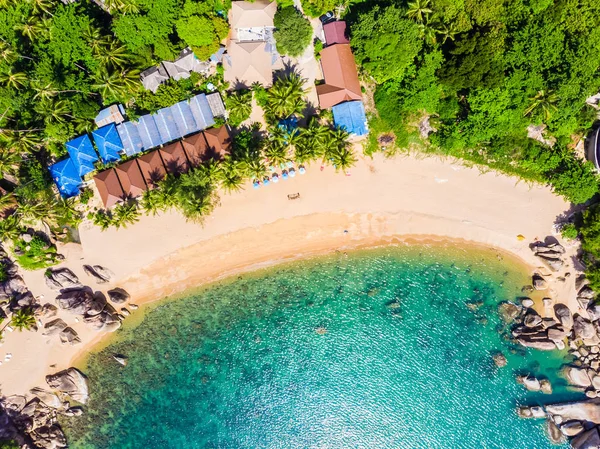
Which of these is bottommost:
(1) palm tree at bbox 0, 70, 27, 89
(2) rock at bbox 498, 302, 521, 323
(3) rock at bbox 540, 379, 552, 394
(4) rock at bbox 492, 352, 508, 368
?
(3) rock at bbox 540, 379, 552, 394

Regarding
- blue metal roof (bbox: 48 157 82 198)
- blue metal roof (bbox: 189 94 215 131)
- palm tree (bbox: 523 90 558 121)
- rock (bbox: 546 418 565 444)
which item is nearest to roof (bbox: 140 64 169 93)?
blue metal roof (bbox: 189 94 215 131)

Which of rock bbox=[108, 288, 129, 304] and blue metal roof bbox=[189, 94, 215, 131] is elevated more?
blue metal roof bbox=[189, 94, 215, 131]

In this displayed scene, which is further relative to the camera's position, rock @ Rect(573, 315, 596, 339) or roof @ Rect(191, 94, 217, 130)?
rock @ Rect(573, 315, 596, 339)

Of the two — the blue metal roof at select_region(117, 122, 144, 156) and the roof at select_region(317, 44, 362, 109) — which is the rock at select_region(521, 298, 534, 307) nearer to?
the roof at select_region(317, 44, 362, 109)

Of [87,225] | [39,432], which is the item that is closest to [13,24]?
[87,225]

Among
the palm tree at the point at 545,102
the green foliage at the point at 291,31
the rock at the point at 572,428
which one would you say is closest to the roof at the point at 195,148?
the green foliage at the point at 291,31

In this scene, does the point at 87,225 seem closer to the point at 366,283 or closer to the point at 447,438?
the point at 366,283

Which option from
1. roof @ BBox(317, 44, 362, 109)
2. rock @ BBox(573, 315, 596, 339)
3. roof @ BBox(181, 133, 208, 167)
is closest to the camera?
roof @ BBox(317, 44, 362, 109)

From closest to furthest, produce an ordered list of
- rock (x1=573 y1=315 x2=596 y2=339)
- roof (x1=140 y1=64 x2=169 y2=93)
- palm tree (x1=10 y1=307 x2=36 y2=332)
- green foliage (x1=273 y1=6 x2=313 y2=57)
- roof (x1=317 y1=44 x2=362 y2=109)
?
green foliage (x1=273 y1=6 x2=313 y2=57) < roof (x1=317 y1=44 x2=362 y2=109) < roof (x1=140 y1=64 x2=169 y2=93) < palm tree (x1=10 y1=307 x2=36 y2=332) < rock (x1=573 y1=315 x2=596 y2=339)
